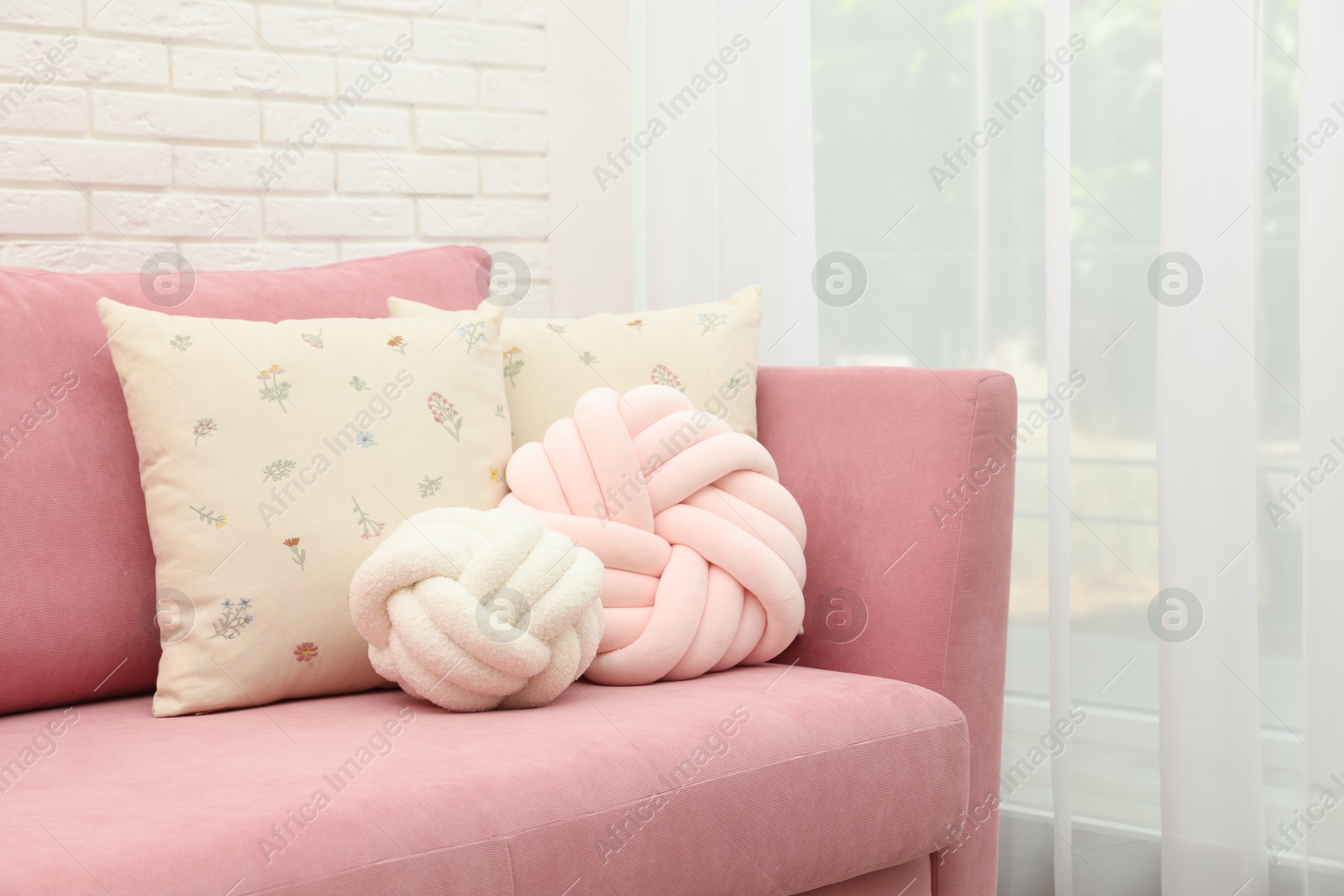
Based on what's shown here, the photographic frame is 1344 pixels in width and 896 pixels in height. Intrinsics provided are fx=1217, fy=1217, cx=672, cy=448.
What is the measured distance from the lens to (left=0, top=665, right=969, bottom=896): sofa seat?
93 centimetres

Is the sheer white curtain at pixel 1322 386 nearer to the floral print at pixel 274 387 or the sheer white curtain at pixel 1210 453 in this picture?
the sheer white curtain at pixel 1210 453

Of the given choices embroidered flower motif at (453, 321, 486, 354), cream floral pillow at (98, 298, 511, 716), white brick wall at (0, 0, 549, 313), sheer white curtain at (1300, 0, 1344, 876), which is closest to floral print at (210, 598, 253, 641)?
cream floral pillow at (98, 298, 511, 716)

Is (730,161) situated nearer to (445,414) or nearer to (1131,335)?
(1131,335)

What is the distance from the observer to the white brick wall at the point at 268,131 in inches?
73.5

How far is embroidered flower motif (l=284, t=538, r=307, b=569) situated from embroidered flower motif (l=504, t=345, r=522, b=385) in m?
0.41

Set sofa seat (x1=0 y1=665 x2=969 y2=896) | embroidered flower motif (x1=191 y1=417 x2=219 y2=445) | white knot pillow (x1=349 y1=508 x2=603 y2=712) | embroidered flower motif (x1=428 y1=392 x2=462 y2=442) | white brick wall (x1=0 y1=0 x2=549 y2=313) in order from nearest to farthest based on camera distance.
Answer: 1. sofa seat (x1=0 y1=665 x2=969 y2=896)
2. white knot pillow (x1=349 y1=508 x2=603 y2=712)
3. embroidered flower motif (x1=191 y1=417 x2=219 y2=445)
4. embroidered flower motif (x1=428 y1=392 x2=462 y2=442)
5. white brick wall (x1=0 y1=0 x2=549 y2=313)

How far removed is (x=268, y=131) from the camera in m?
2.08

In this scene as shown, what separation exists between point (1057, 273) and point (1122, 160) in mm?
185

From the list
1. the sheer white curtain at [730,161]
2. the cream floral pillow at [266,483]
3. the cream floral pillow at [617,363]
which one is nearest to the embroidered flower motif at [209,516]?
Result: the cream floral pillow at [266,483]

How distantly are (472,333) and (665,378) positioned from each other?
268mm

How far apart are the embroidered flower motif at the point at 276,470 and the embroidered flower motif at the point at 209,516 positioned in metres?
0.06

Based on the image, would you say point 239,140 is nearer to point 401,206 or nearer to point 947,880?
point 401,206

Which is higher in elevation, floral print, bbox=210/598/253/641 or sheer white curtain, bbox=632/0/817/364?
sheer white curtain, bbox=632/0/817/364

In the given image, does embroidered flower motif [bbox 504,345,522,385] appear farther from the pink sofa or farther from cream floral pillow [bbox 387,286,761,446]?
the pink sofa
